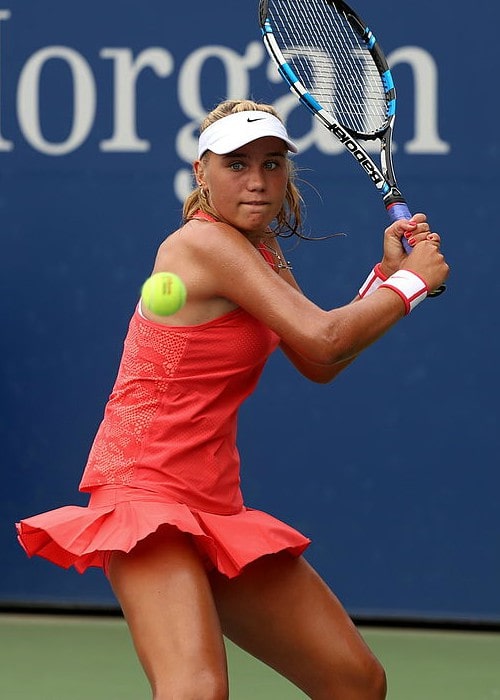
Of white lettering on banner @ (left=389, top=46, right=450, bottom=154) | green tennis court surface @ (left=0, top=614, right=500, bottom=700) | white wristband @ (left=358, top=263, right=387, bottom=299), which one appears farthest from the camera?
white lettering on banner @ (left=389, top=46, right=450, bottom=154)

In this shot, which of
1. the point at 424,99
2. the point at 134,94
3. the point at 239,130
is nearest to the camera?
the point at 239,130

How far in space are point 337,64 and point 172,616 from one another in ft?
5.26

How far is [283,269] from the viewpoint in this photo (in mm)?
2883

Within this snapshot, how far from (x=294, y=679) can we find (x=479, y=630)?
68.2 inches

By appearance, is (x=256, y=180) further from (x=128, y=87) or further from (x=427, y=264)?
(x=128, y=87)

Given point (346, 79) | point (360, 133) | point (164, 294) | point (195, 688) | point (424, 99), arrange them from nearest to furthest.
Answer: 1. point (195, 688)
2. point (164, 294)
3. point (360, 133)
4. point (346, 79)
5. point (424, 99)

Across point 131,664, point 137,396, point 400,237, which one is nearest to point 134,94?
point 131,664

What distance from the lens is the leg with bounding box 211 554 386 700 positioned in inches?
105

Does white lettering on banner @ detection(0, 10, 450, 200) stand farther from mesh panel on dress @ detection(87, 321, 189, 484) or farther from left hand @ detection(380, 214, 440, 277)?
mesh panel on dress @ detection(87, 321, 189, 484)

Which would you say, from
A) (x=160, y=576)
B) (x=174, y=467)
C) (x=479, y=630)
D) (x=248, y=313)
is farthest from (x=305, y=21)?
(x=479, y=630)

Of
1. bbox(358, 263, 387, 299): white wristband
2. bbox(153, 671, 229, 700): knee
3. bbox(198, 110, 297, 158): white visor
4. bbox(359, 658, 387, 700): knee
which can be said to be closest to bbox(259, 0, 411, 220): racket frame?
bbox(358, 263, 387, 299): white wristband

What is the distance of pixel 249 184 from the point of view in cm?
264

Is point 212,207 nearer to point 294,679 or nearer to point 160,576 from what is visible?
point 160,576

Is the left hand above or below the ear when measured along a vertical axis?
below
